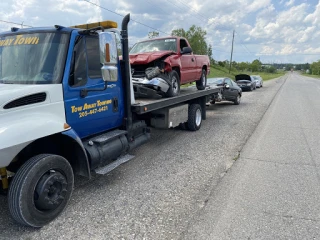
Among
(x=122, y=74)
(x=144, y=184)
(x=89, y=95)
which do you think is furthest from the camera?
(x=122, y=74)

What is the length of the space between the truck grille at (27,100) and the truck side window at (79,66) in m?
0.46

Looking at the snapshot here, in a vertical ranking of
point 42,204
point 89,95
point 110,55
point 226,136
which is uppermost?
point 110,55

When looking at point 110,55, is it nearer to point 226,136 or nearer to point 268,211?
point 268,211

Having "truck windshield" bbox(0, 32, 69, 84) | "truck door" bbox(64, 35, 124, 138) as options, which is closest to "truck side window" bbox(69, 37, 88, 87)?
"truck door" bbox(64, 35, 124, 138)

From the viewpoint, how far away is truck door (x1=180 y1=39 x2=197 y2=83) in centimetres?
743

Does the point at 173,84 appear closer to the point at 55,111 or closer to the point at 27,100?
the point at 55,111

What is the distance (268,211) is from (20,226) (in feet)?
10.2

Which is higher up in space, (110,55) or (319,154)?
(110,55)

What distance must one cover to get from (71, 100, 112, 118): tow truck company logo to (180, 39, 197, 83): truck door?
3.46m

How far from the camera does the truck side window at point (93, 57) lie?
3.95 meters

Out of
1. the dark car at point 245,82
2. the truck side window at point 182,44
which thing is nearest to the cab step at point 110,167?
the truck side window at point 182,44

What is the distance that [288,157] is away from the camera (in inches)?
227

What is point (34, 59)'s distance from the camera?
3492mm

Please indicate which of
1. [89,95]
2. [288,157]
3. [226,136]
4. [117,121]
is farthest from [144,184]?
[226,136]
